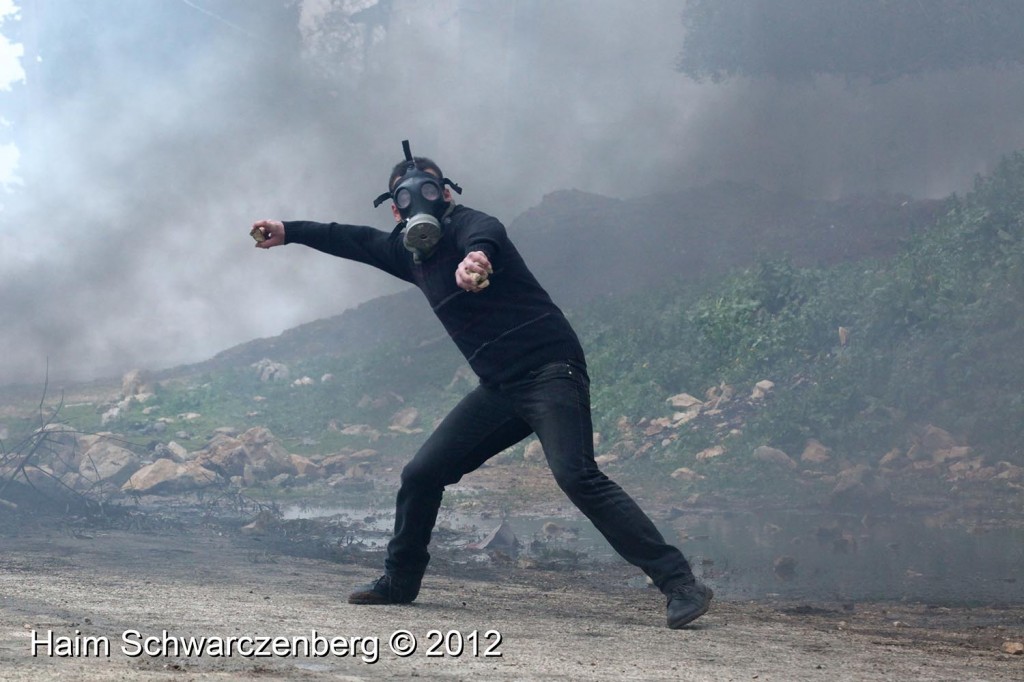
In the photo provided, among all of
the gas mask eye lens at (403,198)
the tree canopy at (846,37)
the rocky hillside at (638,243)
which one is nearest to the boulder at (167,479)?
the gas mask eye lens at (403,198)

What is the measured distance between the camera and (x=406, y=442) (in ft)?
40.7

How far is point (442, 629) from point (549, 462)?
66 cm

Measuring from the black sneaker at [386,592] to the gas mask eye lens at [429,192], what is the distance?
1435 mm

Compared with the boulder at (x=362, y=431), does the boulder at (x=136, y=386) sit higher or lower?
higher

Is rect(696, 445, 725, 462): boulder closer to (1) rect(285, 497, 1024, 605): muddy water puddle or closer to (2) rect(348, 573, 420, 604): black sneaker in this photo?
(1) rect(285, 497, 1024, 605): muddy water puddle

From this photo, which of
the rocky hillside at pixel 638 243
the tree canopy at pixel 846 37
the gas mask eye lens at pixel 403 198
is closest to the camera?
the gas mask eye lens at pixel 403 198

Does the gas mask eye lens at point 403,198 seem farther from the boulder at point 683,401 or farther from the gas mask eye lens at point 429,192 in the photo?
the boulder at point 683,401

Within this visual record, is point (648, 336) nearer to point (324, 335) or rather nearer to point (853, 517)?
point (853, 517)

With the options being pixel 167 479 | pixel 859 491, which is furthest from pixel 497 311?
pixel 167 479

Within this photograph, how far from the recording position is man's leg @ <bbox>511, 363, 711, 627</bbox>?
3.54 m

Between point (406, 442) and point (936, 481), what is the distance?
6071mm

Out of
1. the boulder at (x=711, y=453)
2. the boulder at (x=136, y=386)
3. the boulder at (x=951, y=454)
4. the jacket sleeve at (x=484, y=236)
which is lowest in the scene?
the jacket sleeve at (x=484, y=236)

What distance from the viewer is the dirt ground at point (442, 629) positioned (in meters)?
2.80

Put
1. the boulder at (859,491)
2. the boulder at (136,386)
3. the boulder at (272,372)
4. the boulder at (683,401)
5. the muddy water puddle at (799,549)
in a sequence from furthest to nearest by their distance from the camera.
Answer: the boulder at (272,372) < the boulder at (136,386) < the boulder at (683,401) < the boulder at (859,491) < the muddy water puddle at (799,549)
